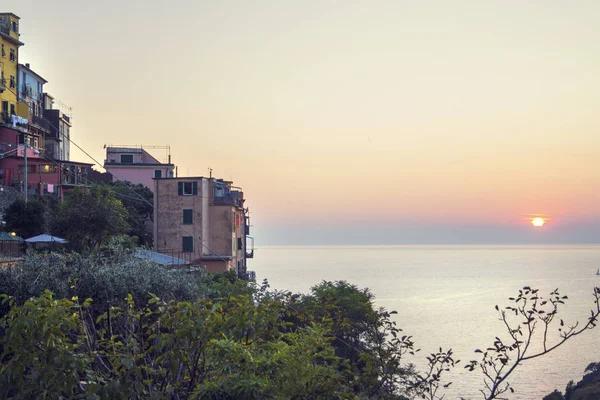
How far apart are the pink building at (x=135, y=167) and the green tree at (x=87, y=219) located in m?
40.6

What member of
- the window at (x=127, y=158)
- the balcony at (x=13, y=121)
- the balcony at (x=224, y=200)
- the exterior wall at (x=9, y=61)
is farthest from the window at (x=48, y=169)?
the window at (x=127, y=158)

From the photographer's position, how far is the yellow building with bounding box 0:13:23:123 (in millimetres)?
58822

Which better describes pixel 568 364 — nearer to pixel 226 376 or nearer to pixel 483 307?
pixel 483 307

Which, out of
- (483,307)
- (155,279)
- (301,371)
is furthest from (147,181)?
Result: (301,371)

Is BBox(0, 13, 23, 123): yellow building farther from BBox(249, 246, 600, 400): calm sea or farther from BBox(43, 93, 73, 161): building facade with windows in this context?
BBox(249, 246, 600, 400): calm sea

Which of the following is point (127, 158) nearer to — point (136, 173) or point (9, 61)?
point (136, 173)

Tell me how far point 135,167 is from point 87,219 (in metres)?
43.3

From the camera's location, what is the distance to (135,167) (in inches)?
3071

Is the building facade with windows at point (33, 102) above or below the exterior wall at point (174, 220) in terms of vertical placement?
above

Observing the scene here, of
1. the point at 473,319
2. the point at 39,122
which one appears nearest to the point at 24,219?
the point at 39,122

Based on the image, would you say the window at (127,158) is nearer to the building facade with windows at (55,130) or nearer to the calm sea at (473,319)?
the building facade with windows at (55,130)

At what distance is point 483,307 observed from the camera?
4471 inches

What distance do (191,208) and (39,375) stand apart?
4489cm

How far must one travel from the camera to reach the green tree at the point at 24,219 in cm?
3750
